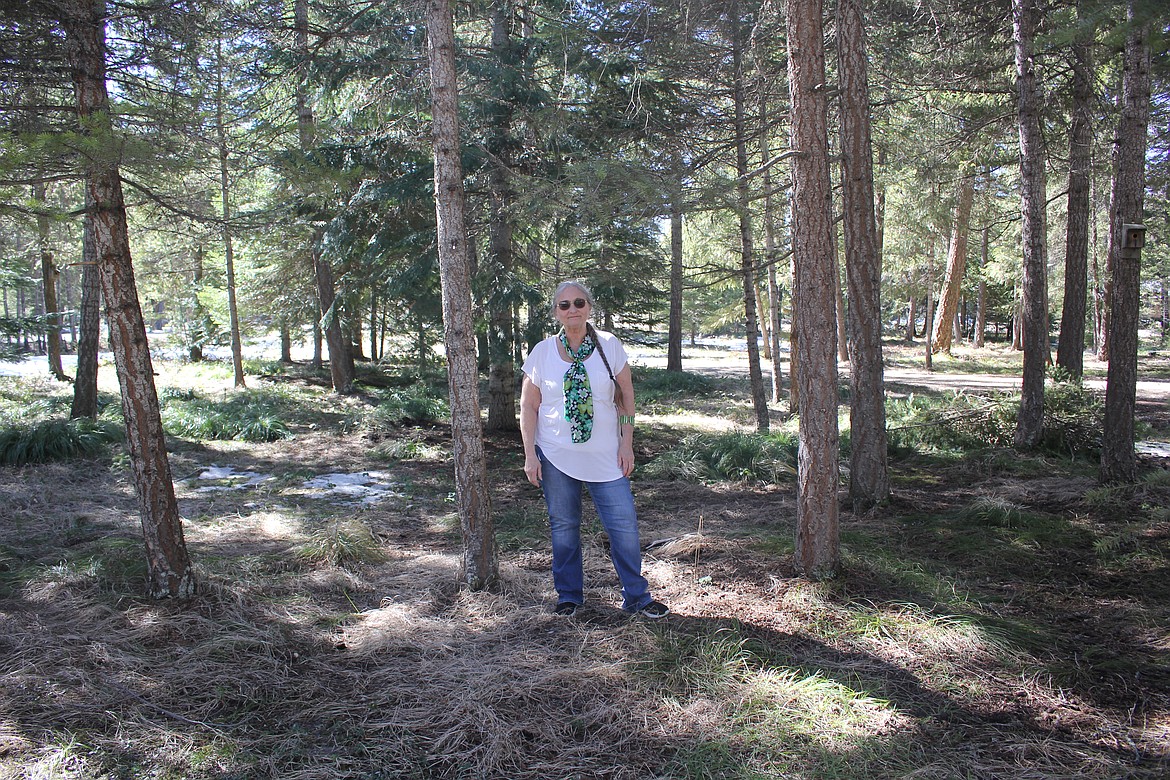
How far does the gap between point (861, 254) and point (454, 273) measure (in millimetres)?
3566

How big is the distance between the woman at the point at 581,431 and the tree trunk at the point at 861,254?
2.87 meters

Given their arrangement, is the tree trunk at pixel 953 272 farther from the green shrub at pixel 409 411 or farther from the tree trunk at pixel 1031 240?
the green shrub at pixel 409 411

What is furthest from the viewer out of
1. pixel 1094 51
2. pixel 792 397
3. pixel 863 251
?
pixel 792 397

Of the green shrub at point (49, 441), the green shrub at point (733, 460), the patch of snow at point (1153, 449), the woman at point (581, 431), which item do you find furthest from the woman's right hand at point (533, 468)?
the green shrub at point (49, 441)

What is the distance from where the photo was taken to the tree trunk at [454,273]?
4.10 m

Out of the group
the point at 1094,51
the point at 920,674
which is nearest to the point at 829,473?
the point at 920,674

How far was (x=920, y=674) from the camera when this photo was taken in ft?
→ 10.4

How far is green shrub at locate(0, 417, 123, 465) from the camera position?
7.88 meters

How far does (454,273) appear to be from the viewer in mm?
4102

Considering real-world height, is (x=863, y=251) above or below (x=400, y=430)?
above

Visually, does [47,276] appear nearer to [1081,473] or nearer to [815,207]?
[815,207]

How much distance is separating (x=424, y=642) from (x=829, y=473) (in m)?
2.53

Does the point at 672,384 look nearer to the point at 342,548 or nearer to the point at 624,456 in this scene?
the point at 342,548

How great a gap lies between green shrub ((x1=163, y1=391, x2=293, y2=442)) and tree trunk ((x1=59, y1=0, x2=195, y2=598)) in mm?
7032
